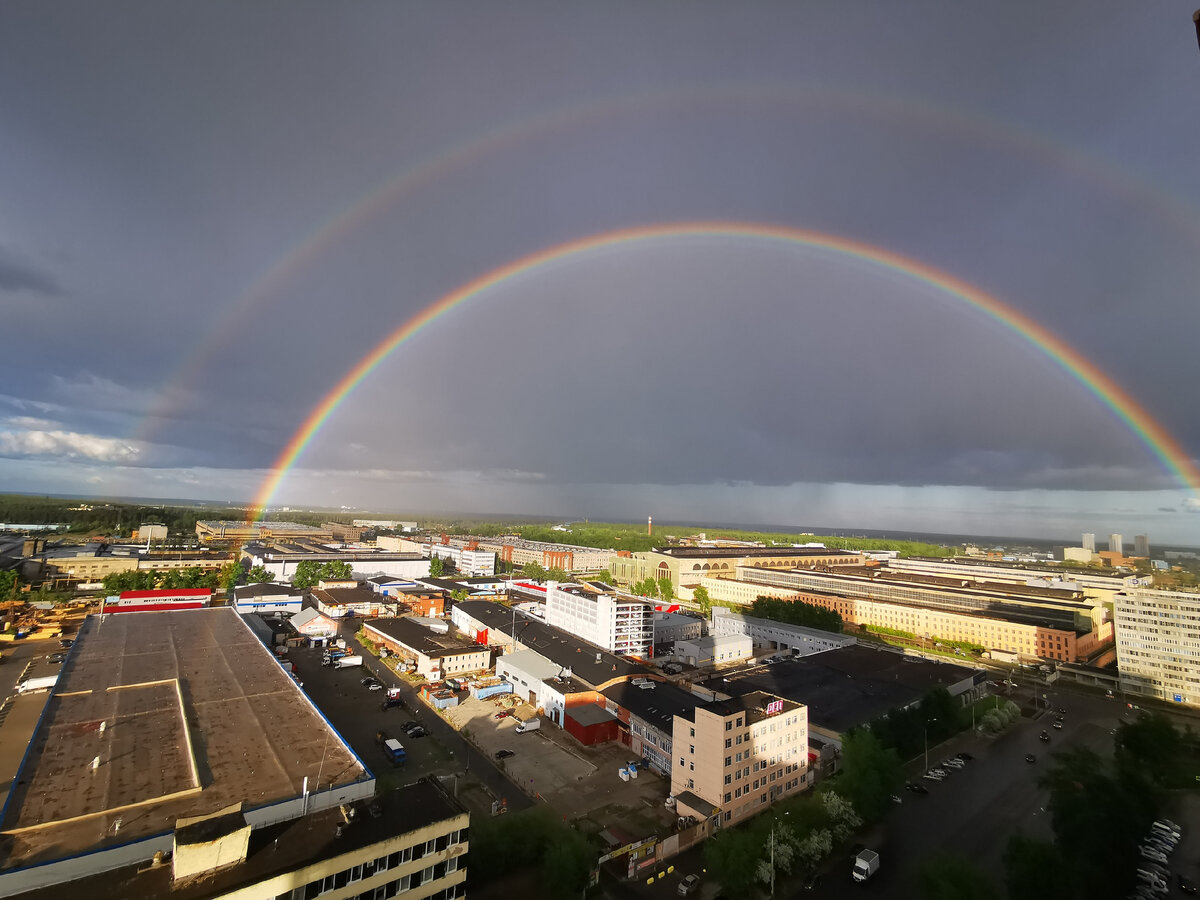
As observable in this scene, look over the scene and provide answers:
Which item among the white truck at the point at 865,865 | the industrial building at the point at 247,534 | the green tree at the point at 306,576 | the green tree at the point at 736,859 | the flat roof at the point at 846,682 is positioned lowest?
the white truck at the point at 865,865

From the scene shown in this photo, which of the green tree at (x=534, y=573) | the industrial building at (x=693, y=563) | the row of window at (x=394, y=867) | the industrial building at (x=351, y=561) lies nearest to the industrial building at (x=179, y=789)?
the row of window at (x=394, y=867)

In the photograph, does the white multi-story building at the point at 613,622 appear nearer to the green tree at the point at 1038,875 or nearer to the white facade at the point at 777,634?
the white facade at the point at 777,634

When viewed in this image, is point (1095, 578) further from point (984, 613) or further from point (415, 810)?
point (415, 810)

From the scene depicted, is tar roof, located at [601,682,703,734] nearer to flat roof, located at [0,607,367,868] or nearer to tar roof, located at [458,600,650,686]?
tar roof, located at [458,600,650,686]

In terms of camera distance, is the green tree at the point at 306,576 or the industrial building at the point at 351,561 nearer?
the green tree at the point at 306,576

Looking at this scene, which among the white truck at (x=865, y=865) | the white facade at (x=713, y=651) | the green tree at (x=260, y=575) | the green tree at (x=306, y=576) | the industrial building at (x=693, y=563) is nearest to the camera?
the white truck at (x=865, y=865)

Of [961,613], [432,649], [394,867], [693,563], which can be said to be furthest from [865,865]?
[693,563]

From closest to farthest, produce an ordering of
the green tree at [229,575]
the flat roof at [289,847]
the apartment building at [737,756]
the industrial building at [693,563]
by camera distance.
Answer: the flat roof at [289,847], the apartment building at [737,756], the green tree at [229,575], the industrial building at [693,563]

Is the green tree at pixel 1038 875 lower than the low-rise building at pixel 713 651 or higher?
higher
